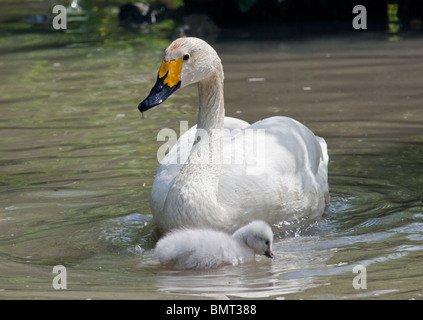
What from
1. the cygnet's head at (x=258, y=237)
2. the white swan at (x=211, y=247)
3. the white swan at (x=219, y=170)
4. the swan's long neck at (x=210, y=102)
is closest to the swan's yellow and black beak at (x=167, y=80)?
the white swan at (x=219, y=170)

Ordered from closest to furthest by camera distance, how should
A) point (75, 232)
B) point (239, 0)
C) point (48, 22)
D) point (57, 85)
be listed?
point (75, 232), point (57, 85), point (239, 0), point (48, 22)

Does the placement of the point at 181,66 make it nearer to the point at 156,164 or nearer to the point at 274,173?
the point at 274,173

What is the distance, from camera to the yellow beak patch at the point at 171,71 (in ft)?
18.6

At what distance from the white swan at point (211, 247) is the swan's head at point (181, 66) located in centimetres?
98

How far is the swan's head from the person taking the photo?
563 centimetres

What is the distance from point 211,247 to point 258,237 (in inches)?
12.4

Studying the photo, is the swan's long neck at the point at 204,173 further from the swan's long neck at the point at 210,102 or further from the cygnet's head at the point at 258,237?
the cygnet's head at the point at 258,237

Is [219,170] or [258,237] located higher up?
[219,170]

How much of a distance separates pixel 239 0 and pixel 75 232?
35.8 feet

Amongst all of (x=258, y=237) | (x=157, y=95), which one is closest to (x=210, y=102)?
(x=157, y=95)

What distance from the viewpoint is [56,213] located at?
6.71 m

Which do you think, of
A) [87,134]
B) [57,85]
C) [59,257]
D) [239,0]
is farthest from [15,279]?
[239,0]

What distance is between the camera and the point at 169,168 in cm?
633
